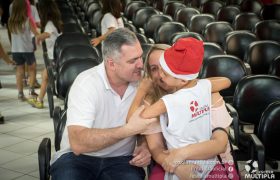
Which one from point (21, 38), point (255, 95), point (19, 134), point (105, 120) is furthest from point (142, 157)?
point (21, 38)

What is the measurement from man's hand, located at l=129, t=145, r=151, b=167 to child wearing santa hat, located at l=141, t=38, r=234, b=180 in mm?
288

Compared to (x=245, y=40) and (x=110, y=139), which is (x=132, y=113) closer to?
(x=110, y=139)

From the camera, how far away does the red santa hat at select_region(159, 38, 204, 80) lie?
6.95 ft

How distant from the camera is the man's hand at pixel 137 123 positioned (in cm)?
221

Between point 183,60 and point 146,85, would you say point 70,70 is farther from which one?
point 183,60

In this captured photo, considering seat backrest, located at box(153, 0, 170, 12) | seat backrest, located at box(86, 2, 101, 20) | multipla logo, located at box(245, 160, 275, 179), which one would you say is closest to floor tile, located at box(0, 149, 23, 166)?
multipla logo, located at box(245, 160, 275, 179)

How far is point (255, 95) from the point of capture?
12.4 feet

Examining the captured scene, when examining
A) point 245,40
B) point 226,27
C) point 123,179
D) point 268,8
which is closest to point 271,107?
point 123,179

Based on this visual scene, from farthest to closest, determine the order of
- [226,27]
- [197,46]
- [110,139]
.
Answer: [226,27] → [110,139] → [197,46]

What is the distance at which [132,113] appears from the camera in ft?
7.73

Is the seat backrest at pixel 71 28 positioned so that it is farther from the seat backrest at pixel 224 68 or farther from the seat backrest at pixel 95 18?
the seat backrest at pixel 224 68

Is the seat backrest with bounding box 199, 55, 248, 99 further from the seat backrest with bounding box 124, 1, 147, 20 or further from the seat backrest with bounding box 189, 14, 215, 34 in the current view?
the seat backrest with bounding box 124, 1, 147, 20

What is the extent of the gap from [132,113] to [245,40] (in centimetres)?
399

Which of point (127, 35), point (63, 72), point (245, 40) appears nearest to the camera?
point (127, 35)
